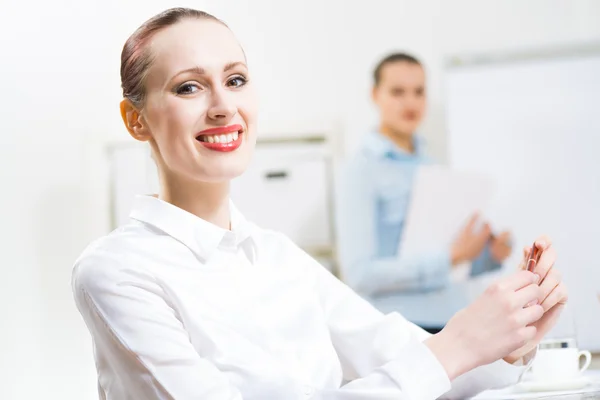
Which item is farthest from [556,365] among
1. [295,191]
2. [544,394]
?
[295,191]

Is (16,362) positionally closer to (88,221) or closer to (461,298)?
(88,221)

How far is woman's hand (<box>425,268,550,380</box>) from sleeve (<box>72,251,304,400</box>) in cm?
18

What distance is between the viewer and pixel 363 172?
3.16 meters

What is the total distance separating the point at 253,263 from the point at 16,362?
248cm

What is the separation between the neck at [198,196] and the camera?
3.38ft

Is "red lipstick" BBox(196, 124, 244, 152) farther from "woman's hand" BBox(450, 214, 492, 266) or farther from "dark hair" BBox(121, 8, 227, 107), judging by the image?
"woman's hand" BBox(450, 214, 492, 266)

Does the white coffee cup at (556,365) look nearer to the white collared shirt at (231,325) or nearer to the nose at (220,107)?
the white collared shirt at (231,325)

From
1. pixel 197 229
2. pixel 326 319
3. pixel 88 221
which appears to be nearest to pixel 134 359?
pixel 197 229

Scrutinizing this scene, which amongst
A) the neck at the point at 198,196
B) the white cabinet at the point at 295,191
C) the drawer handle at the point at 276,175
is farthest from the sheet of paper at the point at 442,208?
the neck at the point at 198,196

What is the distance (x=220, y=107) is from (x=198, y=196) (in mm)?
130

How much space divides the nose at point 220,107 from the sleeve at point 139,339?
216 mm

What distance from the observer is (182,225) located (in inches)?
39.3

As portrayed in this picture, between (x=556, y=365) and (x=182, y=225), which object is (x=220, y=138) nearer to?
(x=182, y=225)

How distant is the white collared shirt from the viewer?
85 centimetres
